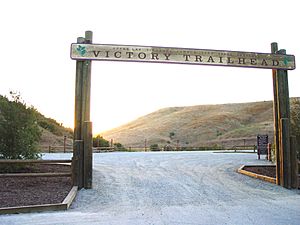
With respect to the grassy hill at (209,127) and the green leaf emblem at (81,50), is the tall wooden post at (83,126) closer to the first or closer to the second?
the green leaf emblem at (81,50)

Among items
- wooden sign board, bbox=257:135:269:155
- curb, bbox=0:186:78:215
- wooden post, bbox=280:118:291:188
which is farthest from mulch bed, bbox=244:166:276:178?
curb, bbox=0:186:78:215

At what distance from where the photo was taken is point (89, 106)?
835 cm

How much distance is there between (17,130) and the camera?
973 centimetres

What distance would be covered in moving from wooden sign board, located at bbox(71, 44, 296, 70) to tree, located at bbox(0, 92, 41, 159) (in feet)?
10.6

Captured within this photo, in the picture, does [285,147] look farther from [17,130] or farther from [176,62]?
[17,130]

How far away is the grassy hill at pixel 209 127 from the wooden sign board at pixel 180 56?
47.5 m

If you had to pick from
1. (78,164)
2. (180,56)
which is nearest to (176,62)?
(180,56)

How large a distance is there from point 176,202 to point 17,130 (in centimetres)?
590

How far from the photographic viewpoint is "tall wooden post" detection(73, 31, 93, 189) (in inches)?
313

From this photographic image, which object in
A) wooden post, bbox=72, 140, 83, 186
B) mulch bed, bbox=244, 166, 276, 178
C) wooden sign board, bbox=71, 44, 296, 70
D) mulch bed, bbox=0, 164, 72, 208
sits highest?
wooden sign board, bbox=71, 44, 296, 70

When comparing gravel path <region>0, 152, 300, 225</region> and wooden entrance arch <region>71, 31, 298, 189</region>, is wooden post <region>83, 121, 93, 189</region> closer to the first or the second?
wooden entrance arch <region>71, 31, 298, 189</region>

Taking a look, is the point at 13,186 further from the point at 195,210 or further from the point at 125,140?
the point at 125,140

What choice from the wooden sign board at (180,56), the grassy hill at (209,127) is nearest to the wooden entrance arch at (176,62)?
the wooden sign board at (180,56)

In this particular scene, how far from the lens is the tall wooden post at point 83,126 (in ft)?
26.1
